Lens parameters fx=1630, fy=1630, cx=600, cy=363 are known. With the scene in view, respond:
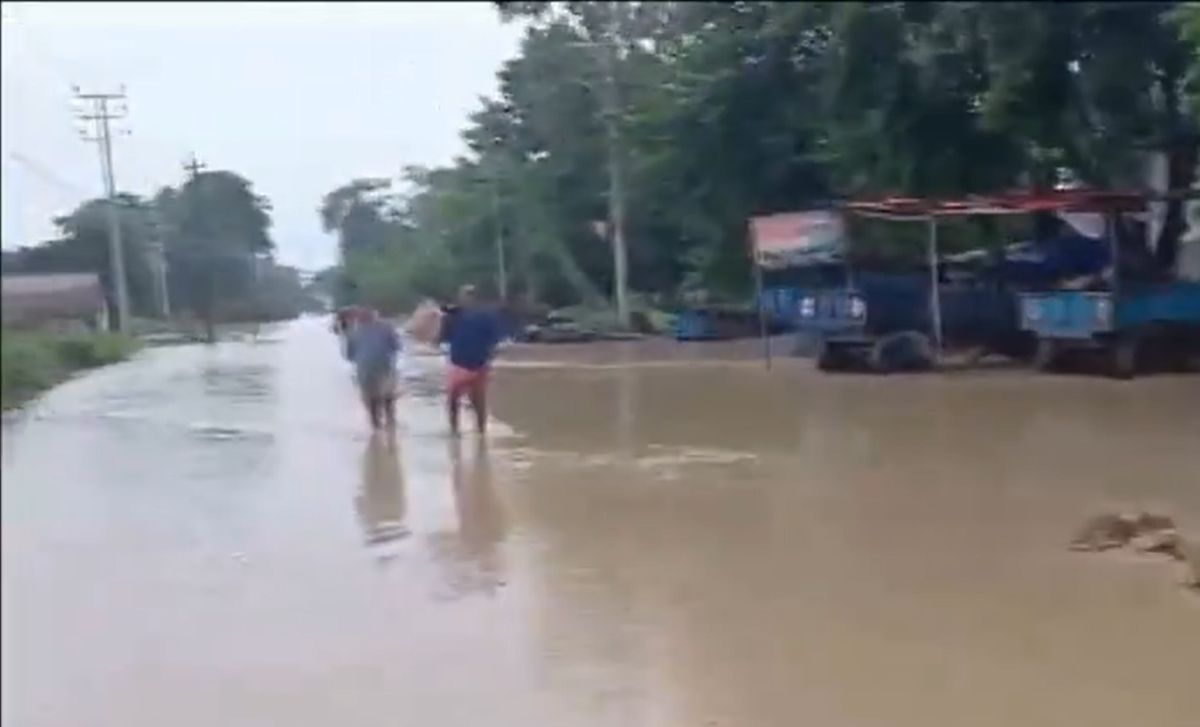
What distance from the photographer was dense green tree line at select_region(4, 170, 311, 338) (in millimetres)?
4102

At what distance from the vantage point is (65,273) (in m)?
3.11

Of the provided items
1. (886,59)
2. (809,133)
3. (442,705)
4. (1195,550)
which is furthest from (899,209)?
(442,705)

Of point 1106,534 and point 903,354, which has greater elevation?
point 903,354

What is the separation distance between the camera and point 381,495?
11.2 meters

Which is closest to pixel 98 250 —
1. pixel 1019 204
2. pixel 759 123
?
pixel 1019 204

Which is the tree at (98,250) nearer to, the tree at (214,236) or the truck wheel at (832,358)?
the tree at (214,236)

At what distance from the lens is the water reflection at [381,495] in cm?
953

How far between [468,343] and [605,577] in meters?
6.16

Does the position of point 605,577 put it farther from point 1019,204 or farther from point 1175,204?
point 1175,204

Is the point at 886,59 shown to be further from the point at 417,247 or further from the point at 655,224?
the point at 655,224

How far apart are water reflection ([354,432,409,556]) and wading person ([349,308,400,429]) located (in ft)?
1.42

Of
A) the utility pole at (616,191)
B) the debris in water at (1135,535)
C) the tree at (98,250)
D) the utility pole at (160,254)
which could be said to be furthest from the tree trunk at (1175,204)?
the tree at (98,250)

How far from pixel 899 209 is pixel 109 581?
13.6 meters

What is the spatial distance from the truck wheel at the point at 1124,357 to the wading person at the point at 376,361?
8413mm
